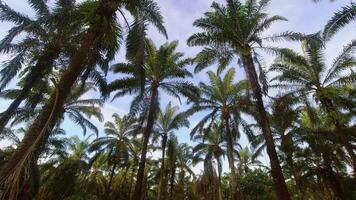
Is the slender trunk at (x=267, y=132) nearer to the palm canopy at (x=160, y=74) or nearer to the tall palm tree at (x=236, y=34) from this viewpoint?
the tall palm tree at (x=236, y=34)

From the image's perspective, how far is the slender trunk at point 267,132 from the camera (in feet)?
43.0

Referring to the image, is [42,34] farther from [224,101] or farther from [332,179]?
[332,179]

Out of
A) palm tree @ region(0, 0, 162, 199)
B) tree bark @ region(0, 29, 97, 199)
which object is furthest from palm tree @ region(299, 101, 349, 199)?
tree bark @ region(0, 29, 97, 199)

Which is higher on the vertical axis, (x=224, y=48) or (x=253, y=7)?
(x=253, y=7)

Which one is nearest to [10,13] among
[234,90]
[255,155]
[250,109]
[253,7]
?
[253,7]

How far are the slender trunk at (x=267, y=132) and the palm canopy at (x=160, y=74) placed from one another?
267 inches

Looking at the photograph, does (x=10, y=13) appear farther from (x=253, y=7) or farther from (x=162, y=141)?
(x=162, y=141)

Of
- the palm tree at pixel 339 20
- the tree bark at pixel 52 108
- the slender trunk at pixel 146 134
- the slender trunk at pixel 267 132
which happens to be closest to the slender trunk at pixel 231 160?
the slender trunk at pixel 146 134

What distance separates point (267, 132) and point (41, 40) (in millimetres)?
11186

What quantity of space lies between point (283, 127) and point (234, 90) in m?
5.86

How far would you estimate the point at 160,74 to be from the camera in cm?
2238

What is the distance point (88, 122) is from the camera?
2672cm

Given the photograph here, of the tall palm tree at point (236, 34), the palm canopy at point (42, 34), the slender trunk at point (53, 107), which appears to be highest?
the tall palm tree at point (236, 34)

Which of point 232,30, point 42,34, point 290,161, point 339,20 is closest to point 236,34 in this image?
point 232,30
